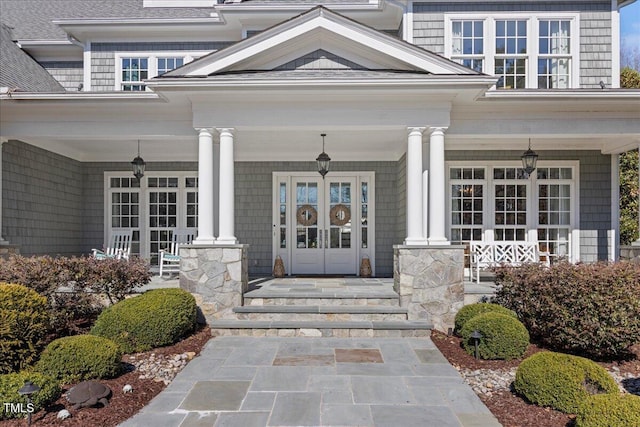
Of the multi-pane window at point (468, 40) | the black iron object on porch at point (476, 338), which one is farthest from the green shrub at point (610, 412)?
the multi-pane window at point (468, 40)

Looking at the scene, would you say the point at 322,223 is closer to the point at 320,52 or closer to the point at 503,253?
the point at 503,253

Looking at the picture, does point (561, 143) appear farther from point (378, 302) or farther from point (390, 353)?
point (390, 353)

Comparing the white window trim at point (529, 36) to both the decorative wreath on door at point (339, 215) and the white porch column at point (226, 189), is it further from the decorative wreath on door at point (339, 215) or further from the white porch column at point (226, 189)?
the white porch column at point (226, 189)

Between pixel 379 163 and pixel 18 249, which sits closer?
pixel 18 249

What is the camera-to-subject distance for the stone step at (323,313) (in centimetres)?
640

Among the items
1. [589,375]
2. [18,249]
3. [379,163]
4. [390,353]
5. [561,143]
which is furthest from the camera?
[379,163]

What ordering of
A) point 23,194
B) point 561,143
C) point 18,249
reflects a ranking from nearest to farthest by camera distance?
point 18,249, point 23,194, point 561,143

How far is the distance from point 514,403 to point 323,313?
9.61 ft

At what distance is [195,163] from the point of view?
10211mm

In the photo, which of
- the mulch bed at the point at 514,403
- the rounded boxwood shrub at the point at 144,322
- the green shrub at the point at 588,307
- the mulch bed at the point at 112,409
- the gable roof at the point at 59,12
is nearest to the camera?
the mulch bed at the point at 112,409

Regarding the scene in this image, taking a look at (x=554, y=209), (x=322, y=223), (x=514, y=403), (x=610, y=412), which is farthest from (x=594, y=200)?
(x=610, y=412)

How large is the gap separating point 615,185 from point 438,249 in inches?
204

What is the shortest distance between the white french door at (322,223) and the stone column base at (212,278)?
3.45 m

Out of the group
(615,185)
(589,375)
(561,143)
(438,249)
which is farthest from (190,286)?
(615,185)
